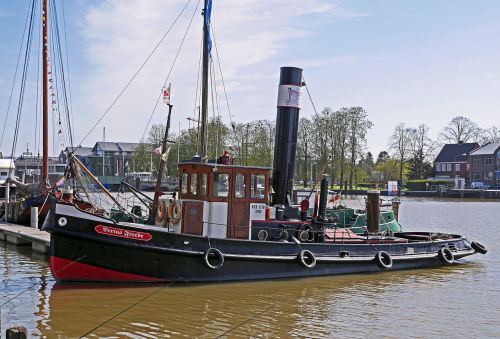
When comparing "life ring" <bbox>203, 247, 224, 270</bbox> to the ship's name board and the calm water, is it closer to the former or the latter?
the calm water

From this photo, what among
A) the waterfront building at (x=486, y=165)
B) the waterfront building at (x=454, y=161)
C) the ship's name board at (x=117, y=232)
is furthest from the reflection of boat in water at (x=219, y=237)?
the waterfront building at (x=454, y=161)

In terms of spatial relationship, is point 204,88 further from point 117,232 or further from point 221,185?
point 117,232

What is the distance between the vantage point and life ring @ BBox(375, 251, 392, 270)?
16391 millimetres

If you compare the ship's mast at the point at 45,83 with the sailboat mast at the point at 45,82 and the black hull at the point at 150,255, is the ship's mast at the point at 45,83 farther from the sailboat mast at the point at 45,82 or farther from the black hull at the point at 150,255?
the black hull at the point at 150,255

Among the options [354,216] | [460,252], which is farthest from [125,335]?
[354,216]

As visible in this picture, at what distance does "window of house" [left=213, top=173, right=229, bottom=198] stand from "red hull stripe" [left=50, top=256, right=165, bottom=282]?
2.39 m

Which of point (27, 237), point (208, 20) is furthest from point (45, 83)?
point (208, 20)

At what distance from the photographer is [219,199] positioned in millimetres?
14289

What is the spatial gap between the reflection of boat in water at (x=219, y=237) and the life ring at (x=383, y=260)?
3 centimetres

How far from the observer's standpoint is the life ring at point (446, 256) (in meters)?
18.0

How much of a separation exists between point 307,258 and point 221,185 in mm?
2873

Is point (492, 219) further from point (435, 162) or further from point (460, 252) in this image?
point (435, 162)

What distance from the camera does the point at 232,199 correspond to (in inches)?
567

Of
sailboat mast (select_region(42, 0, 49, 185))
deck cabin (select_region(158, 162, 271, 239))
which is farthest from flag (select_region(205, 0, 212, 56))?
sailboat mast (select_region(42, 0, 49, 185))
